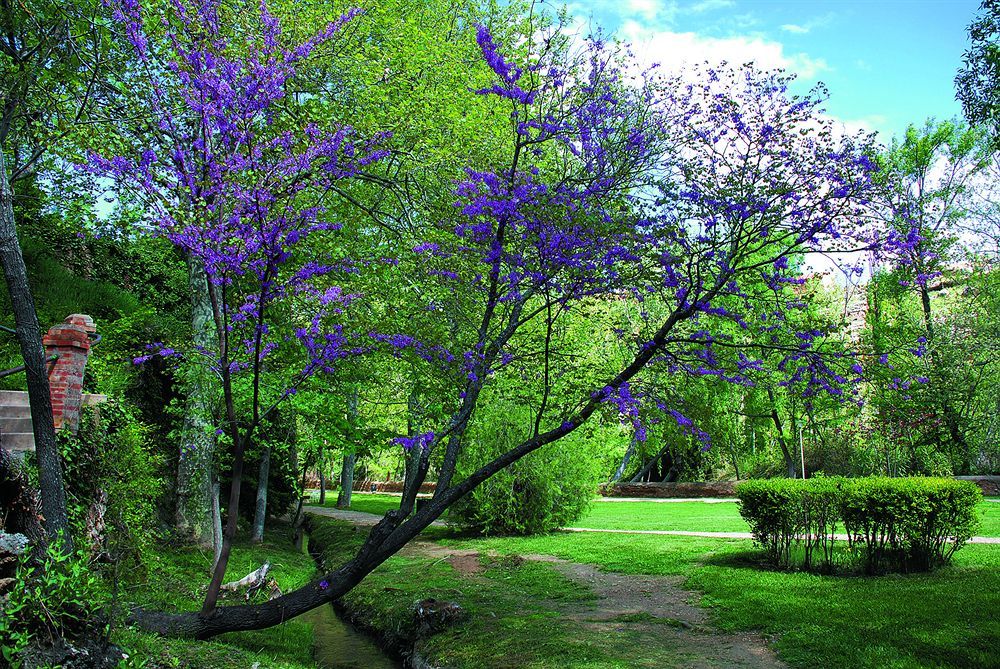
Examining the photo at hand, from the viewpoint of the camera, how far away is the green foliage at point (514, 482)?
14.2 m

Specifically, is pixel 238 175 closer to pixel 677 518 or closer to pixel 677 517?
pixel 677 518

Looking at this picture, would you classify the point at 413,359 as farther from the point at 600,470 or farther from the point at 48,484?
the point at 600,470

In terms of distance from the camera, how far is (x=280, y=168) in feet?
20.1

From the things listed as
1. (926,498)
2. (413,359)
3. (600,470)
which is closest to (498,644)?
(413,359)

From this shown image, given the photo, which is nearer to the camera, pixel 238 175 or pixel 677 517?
pixel 238 175

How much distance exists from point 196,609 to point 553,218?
6.27 metres

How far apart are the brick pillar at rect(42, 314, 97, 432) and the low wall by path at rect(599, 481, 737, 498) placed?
1958cm

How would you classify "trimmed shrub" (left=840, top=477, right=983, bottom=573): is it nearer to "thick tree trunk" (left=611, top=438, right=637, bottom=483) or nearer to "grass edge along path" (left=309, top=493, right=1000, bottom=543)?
"grass edge along path" (left=309, top=493, right=1000, bottom=543)

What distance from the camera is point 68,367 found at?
852 cm

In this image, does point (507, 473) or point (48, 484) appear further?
point (507, 473)

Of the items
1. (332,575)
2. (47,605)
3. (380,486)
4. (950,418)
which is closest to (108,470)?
(332,575)

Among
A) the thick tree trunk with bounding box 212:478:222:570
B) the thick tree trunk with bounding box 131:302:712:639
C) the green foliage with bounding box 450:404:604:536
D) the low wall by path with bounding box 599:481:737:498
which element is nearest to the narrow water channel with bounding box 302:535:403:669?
the thick tree trunk with bounding box 131:302:712:639

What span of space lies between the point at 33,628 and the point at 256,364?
99.5 inches

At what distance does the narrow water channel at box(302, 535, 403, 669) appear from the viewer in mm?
7727
